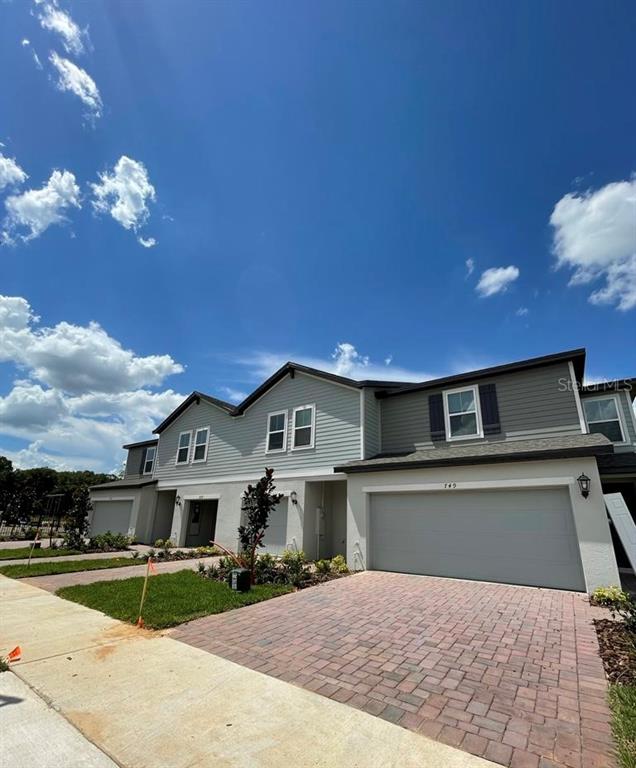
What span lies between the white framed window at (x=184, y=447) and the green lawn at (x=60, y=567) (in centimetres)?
676

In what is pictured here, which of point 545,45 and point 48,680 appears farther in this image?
point 545,45

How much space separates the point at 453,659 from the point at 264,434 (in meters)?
12.3

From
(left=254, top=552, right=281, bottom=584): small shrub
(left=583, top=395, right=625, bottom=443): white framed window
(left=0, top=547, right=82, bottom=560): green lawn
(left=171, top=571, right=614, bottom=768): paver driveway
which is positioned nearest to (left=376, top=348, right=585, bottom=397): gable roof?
(left=583, top=395, right=625, bottom=443): white framed window

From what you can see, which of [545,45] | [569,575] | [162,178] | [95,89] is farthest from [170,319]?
[569,575]

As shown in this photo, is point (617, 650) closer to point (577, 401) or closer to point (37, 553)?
point (577, 401)

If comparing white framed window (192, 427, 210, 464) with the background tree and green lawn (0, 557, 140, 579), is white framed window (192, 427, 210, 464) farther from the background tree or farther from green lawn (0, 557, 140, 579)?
green lawn (0, 557, 140, 579)

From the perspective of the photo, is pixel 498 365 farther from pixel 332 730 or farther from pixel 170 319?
pixel 170 319

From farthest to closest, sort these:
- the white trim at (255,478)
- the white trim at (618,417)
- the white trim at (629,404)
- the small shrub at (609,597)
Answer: the white trim at (255,478)
the white trim at (629,404)
the white trim at (618,417)
the small shrub at (609,597)

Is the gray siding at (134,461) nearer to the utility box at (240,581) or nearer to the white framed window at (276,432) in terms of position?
the white framed window at (276,432)

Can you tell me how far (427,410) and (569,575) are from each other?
6.26 metres

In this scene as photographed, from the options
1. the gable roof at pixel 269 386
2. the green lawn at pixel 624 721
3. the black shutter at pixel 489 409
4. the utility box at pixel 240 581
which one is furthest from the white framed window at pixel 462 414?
the green lawn at pixel 624 721

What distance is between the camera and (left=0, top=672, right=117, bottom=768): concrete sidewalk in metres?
2.72

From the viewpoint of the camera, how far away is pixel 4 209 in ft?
36.3

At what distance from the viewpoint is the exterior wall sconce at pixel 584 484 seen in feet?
27.5
